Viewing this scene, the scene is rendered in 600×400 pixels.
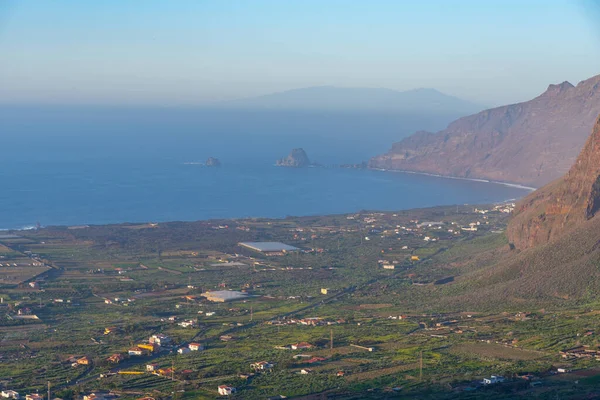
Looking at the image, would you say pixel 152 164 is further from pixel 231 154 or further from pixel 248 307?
pixel 248 307

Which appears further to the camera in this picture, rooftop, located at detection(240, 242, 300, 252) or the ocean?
the ocean

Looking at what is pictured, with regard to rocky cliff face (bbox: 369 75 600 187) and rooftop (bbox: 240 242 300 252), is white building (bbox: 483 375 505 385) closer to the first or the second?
rooftop (bbox: 240 242 300 252)

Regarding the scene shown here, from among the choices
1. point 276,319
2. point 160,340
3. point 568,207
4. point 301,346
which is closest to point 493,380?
point 301,346

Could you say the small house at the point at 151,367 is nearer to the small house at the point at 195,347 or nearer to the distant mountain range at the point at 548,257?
the small house at the point at 195,347

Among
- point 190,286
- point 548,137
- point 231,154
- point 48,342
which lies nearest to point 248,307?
point 190,286

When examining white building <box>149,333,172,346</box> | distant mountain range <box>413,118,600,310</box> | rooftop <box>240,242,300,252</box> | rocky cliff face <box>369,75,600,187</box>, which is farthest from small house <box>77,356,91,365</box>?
rocky cliff face <box>369,75,600,187</box>

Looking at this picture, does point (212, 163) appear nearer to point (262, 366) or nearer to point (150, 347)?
point (150, 347)
